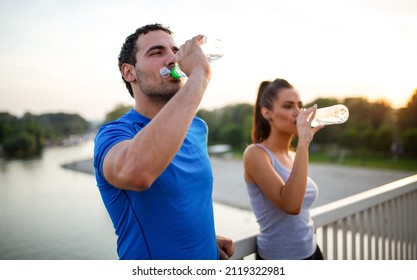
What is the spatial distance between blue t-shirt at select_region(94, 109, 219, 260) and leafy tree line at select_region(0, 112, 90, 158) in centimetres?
115

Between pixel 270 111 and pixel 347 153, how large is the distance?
1957cm

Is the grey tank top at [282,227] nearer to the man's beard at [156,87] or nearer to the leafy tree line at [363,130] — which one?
the man's beard at [156,87]

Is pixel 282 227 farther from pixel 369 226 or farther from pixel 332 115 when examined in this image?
pixel 369 226

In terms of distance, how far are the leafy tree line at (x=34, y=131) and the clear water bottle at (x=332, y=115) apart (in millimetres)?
1384

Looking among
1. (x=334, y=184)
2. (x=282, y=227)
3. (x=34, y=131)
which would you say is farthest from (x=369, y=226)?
(x=334, y=184)

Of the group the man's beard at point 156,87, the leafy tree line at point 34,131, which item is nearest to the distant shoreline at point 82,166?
the leafy tree line at point 34,131

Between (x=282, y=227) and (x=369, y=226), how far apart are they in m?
0.79

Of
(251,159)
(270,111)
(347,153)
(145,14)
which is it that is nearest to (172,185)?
(251,159)

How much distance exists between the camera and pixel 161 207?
0.67 m

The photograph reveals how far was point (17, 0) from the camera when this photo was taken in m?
1.14

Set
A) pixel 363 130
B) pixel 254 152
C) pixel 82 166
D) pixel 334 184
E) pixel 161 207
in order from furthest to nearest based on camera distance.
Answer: pixel 334 184, pixel 363 130, pixel 82 166, pixel 254 152, pixel 161 207

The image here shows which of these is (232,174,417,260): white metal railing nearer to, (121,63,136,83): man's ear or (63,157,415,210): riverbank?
(121,63,136,83): man's ear

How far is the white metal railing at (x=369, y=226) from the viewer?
138 cm

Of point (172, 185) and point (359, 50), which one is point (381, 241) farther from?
point (172, 185)
